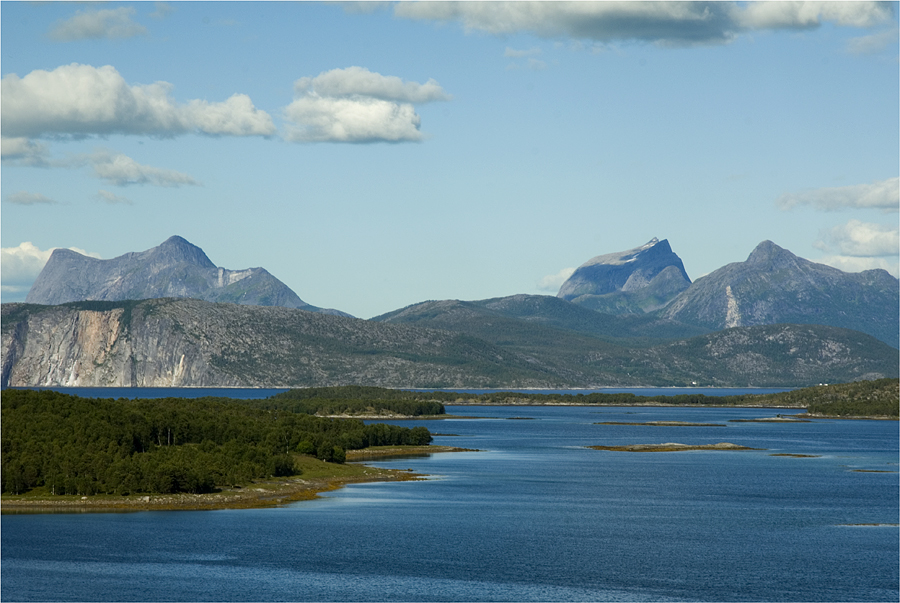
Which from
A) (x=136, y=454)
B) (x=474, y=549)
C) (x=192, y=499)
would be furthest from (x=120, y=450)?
(x=474, y=549)

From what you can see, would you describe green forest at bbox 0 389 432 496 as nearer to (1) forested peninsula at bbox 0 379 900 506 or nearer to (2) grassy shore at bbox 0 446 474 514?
(1) forested peninsula at bbox 0 379 900 506

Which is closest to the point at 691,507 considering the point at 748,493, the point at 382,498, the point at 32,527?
the point at 748,493

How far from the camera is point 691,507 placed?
14775 cm

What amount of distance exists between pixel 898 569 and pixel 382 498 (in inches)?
2591

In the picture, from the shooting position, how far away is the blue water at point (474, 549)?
3718 inches

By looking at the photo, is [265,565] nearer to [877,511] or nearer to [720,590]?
[720,590]

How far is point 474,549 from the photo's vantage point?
113m

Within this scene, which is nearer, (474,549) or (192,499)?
(474,549)

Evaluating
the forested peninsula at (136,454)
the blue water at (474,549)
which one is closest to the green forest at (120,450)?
the forested peninsula at (136,454)

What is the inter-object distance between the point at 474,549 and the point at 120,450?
191 ft

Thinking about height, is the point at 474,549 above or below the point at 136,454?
below

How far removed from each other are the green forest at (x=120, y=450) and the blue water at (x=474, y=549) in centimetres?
1207

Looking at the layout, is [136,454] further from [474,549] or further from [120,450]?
[474,549]

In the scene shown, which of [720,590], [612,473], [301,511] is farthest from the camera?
[612,473]
